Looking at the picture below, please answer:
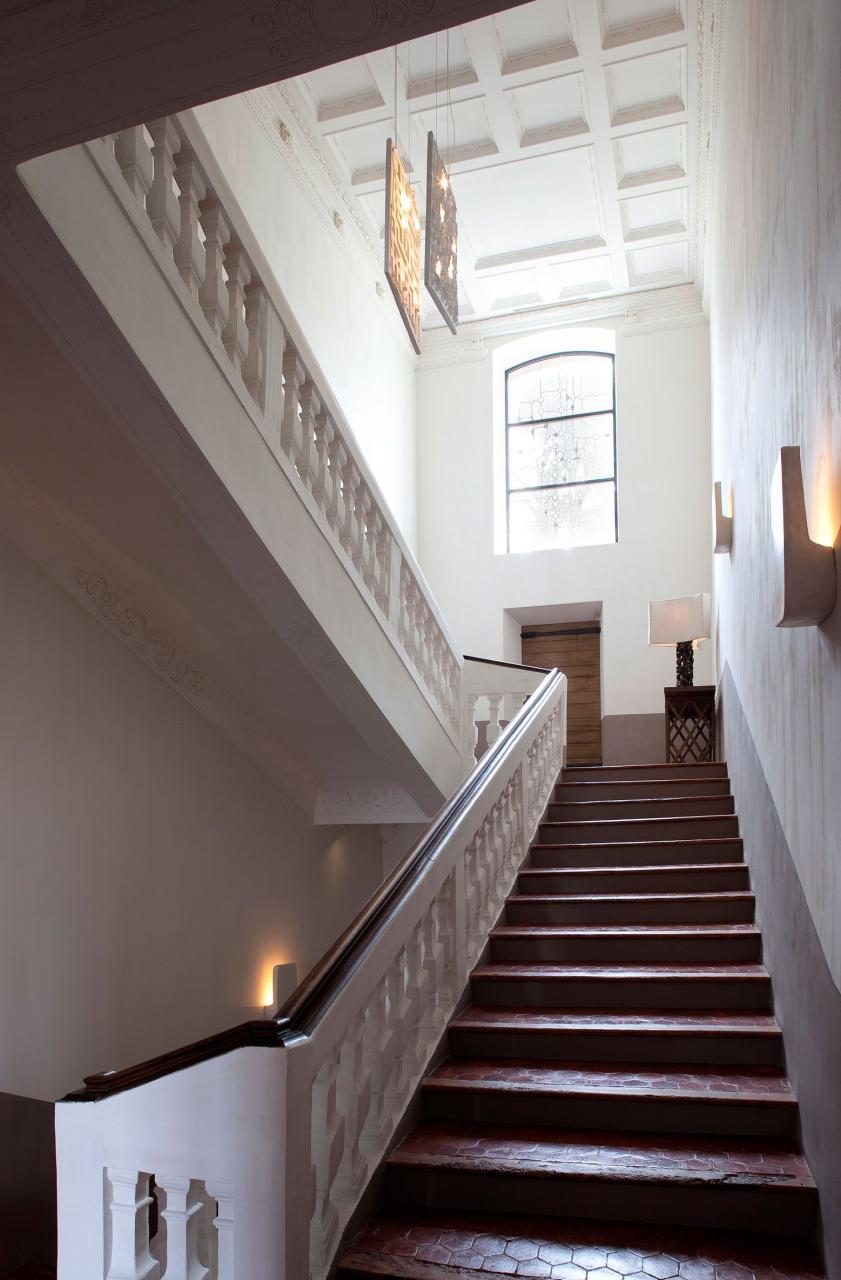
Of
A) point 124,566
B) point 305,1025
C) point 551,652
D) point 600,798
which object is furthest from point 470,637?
point 305,1025

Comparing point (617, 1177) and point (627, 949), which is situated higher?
point (627, 949)

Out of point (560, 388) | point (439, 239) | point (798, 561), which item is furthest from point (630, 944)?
point (560, 388)

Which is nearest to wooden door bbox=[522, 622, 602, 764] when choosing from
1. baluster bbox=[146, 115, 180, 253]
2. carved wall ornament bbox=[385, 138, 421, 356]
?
carved wall ornament bbox=[385, 138, 421, 356]

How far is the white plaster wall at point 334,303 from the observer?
8.10 meters

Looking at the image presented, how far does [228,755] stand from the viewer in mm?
6504

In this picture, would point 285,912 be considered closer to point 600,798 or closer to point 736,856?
point 600,798

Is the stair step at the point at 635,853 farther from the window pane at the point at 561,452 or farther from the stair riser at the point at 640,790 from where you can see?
the window pane at the point at 561,452

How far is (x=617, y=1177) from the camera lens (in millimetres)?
3260

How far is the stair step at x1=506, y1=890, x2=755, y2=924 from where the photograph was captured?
4969mm

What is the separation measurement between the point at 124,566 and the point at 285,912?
3.04 meters

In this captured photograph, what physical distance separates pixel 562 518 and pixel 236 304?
7.52m

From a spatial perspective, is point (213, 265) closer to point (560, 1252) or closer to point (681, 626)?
point (560, 1252)

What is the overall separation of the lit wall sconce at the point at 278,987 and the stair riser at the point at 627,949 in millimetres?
2425

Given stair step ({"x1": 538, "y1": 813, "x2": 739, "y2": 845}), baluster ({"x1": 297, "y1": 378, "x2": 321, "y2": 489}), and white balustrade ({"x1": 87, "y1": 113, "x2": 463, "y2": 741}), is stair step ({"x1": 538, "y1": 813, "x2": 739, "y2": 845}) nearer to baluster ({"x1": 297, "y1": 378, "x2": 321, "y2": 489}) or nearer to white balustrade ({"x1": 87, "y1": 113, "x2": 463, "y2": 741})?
white balustrade ({"x1": 87, "y1": 113, "x2": 463, "y2": 741})
